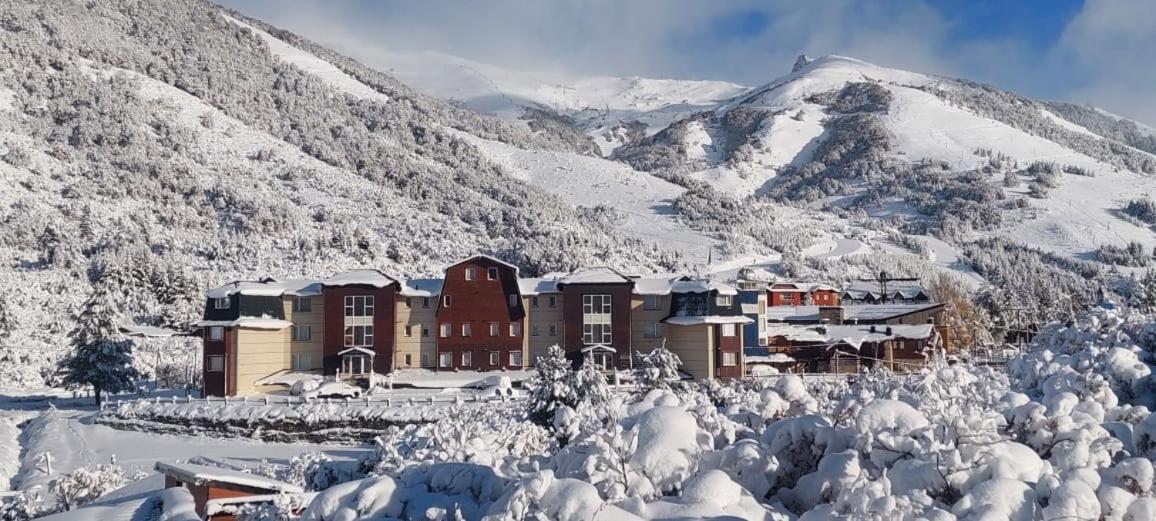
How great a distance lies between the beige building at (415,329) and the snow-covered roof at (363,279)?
46.5 inches

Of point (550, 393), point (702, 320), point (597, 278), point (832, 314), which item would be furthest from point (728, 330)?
point (550, 393)

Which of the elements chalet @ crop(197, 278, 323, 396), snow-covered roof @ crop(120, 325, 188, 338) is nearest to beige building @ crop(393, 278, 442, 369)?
chalet @ crop(197, 278, 323, 396)

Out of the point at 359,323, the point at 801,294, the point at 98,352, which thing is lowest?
the point at 98,352

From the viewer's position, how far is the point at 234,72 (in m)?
145

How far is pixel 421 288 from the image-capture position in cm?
4478

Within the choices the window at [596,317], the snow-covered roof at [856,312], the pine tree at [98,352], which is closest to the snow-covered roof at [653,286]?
the window at [596,317]

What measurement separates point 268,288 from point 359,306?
4.07 meters

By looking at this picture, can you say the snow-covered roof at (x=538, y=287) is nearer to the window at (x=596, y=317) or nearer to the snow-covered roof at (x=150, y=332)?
the window at (x=596, y=317)

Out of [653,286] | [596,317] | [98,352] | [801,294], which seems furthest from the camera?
[801,294]

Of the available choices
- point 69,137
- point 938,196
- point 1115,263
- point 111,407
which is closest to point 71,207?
point 69,137

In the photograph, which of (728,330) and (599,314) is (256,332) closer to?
(599,314)

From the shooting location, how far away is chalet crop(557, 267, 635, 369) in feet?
140

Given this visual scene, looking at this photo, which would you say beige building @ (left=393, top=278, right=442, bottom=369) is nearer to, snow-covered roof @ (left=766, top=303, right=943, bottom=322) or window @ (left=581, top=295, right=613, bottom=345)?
window @ (left=581, top=295, right=613, bottom=345)

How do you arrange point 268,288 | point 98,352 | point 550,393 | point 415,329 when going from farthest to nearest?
1. point 415,329
2. point 98,352
3. point 268,288
4. point 550,393
